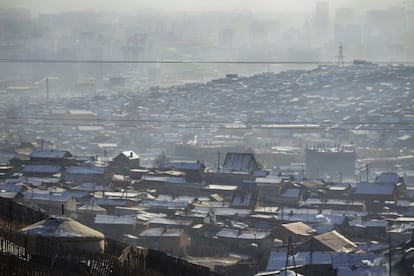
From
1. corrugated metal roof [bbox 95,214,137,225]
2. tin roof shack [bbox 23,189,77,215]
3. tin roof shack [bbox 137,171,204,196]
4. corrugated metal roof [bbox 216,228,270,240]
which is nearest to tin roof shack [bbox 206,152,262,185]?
tin roof shack [bbox 137,171,204,196]

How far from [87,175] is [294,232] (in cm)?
729

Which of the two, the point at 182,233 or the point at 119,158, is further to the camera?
the point at 119,158

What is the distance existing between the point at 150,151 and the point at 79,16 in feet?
105

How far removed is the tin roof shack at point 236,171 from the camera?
22.9m

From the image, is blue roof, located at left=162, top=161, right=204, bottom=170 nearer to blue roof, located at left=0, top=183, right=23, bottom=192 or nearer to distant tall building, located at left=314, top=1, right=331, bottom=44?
blue roof, located at left=0, top=183, right=23, bottom=192

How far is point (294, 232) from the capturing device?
1603 centimetres

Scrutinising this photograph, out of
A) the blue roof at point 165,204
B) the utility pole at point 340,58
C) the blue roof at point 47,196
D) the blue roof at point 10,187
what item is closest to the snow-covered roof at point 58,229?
the blue roof at point 47,196

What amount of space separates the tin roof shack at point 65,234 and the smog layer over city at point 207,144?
0.05ft

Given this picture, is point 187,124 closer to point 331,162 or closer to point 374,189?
point 331,162

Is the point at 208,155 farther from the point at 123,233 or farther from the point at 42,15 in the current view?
the point at 42,15

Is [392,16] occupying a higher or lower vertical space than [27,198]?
higher

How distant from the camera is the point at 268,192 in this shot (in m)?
21.6

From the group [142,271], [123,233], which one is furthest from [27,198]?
[142,271]

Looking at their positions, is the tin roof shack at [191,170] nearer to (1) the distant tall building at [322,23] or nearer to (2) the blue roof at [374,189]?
(2) the blue roof at [374,189]
